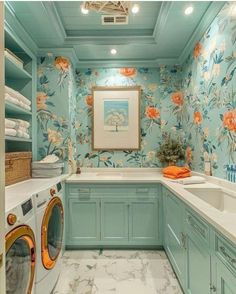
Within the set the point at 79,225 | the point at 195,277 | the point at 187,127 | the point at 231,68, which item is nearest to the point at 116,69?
the point at 187,127

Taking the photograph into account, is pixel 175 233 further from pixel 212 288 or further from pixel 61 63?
pixel 61 63

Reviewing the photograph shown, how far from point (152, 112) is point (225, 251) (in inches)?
101

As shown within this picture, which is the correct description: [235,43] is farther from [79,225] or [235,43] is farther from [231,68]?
[79,225]

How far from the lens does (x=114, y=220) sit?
2.77 meters

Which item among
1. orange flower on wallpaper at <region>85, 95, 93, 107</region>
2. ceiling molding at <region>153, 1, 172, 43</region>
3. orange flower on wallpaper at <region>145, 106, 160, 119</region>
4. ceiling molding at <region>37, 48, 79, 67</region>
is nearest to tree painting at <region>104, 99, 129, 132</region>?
orange flower on wallpaper at <region>85, 95, 93, 107</region>

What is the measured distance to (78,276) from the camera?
7.34ft

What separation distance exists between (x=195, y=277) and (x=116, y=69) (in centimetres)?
282

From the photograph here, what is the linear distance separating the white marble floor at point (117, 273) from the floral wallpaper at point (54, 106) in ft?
4.10

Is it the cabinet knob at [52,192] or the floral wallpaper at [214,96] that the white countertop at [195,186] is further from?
the cabinet knob at [52,192]

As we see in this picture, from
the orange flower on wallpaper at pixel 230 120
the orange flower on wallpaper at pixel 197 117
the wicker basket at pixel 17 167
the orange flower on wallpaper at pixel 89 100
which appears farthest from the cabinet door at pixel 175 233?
the orange flower on wallpaper at pixel 89 100

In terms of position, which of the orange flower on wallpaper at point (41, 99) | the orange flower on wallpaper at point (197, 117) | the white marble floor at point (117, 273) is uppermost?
the orange flower on wallpaper at point (41, 99)

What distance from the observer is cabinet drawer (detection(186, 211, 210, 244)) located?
131cm

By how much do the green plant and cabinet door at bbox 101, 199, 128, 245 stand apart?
2.99 ft

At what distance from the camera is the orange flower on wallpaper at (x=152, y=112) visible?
11.2 ft
